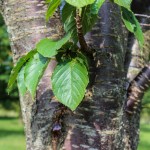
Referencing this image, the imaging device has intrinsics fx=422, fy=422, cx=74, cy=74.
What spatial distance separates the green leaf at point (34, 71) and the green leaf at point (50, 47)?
0.04m

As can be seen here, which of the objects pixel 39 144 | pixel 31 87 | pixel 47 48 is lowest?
pixel 39 144

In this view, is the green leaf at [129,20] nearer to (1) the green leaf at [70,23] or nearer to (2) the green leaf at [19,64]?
(1) the green leaf at [70,23]

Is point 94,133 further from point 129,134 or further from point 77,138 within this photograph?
point 129,134

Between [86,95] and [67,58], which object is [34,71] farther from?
[86,95]

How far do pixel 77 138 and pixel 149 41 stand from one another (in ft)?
3.33

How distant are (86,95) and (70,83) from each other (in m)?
0.28

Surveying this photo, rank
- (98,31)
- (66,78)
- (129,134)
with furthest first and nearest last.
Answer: (129,134)
(98,31)
(66,78)

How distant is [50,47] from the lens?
1.23m

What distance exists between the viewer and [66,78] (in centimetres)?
122

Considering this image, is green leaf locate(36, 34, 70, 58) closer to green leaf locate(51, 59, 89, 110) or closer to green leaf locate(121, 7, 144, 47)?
green leaf locate(51, 59, 89, 110)

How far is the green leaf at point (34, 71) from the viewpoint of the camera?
127 cm

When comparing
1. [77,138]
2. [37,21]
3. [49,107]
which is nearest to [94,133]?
[77,138]

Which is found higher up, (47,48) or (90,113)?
(47,48)

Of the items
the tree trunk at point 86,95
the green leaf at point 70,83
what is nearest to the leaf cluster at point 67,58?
the green leaf at point 70,83
